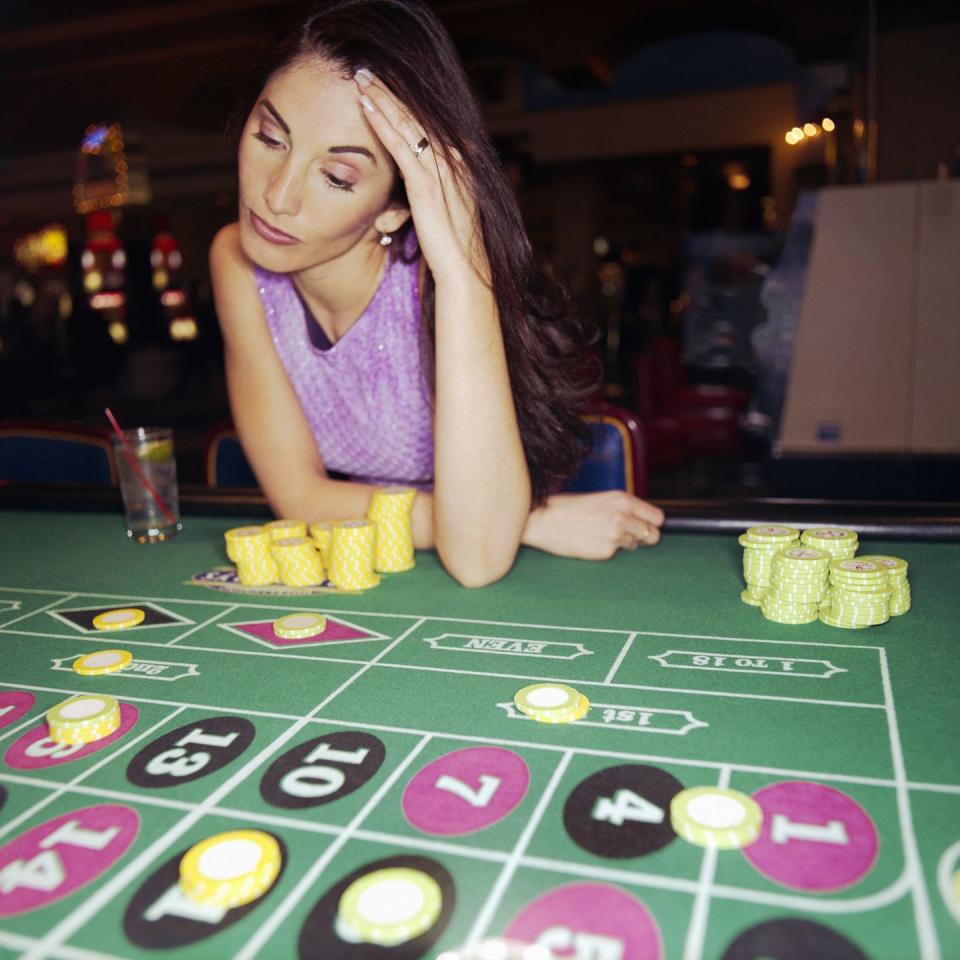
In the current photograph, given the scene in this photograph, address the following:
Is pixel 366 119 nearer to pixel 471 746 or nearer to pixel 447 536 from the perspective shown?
pixel 447 536

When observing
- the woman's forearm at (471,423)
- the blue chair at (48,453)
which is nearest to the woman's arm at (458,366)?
the woman's forearm at (471,423)

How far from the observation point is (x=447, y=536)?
4.07 ft

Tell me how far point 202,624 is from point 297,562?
165 millimetres

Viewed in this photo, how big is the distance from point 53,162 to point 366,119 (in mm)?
11556

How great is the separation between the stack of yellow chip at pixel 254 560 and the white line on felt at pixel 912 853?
0.81 metres

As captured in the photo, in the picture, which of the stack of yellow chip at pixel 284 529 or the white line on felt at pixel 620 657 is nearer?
the white line on felt at pixel 620 657

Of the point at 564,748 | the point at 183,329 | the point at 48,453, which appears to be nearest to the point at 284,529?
the point at 564,748

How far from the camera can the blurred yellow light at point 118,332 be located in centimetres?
1043

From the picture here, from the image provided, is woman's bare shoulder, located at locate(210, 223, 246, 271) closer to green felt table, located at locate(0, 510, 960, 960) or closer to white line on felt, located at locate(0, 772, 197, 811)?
green felt table, located at locate(0, 510, 960, 960)

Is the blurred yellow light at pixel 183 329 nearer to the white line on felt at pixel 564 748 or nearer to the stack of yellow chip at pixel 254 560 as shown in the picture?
the stack of yellow chip at pixel 254 560

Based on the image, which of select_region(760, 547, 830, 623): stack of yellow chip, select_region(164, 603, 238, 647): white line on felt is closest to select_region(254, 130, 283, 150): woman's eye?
select_region(164, 603, 238, 647): white line on felt

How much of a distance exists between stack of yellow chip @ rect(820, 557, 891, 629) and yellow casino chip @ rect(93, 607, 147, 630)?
0.85 m

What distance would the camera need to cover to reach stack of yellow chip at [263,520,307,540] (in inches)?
51.7

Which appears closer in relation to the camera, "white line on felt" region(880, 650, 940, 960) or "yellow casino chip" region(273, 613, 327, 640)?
"white line on felt" region(880, 650, 940, 960)
